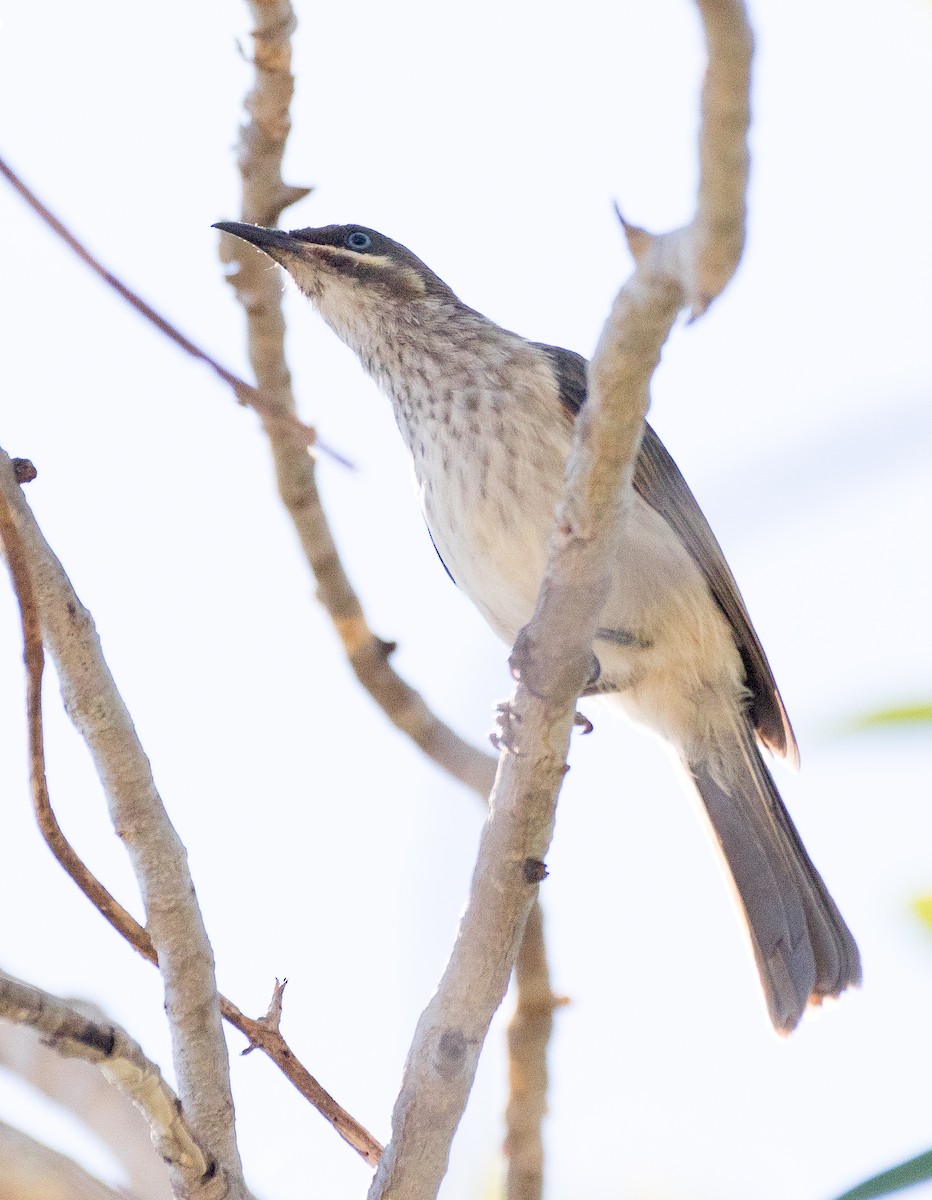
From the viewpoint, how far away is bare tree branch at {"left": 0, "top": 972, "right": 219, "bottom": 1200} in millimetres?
2221

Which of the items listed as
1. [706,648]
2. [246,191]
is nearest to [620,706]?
[706,648]

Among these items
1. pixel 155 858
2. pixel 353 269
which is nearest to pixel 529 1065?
pixel 155 858

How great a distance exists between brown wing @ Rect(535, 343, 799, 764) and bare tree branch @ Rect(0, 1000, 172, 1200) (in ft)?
8.88

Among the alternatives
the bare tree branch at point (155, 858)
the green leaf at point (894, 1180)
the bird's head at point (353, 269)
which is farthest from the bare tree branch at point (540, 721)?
the bird's head at point (353, 269)

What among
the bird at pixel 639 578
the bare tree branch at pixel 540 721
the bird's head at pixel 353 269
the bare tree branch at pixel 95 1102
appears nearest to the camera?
the bare tree branch at pixel 540 721

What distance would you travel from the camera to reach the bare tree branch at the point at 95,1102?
2.87 m

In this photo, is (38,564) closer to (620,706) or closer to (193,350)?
(193,350)

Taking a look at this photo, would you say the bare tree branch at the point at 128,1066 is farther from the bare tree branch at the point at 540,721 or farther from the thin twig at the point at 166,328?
the thin twig at the point at 166,328

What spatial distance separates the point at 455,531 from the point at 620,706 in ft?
3.30

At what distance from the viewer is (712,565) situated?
5.08 metres

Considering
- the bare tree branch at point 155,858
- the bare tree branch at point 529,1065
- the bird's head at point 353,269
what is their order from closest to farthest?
the bare tree branch at point 155,858, the bare tree branch at point 529,1065, the bird's head at point 353,269

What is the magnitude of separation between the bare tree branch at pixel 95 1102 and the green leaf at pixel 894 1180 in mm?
1328

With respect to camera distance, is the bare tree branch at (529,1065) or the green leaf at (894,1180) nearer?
the green leaf at (894,1180)

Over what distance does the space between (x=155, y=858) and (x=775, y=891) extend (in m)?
2.94
